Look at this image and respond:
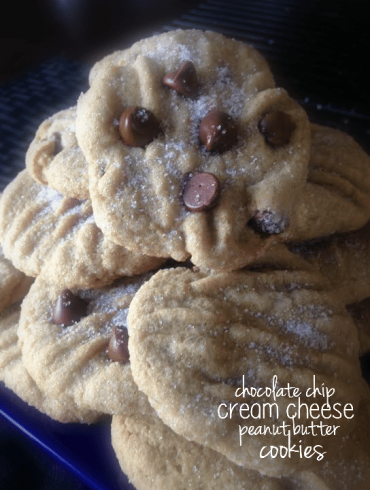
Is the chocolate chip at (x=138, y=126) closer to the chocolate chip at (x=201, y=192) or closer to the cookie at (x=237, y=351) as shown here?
the chocolate chip at (x=201, y=192)

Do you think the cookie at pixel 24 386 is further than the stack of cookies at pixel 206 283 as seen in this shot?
Yes

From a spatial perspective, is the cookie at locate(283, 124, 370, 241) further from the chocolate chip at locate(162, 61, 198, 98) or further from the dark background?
the dark background

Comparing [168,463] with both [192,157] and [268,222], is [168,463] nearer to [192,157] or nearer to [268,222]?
[268,222]

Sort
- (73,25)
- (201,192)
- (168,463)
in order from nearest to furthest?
(201,192) → (168,463) → (73,25)

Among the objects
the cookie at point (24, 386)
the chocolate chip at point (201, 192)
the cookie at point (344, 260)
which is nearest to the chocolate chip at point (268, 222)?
the chocolate chip at point (201, 192)

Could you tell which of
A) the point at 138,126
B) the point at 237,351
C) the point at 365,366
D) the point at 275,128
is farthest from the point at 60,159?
the point at 365,366

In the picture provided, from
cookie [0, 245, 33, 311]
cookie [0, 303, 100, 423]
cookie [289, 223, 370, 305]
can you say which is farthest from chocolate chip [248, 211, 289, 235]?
cookie [0, 245, 33, 311]

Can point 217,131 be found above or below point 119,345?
above
